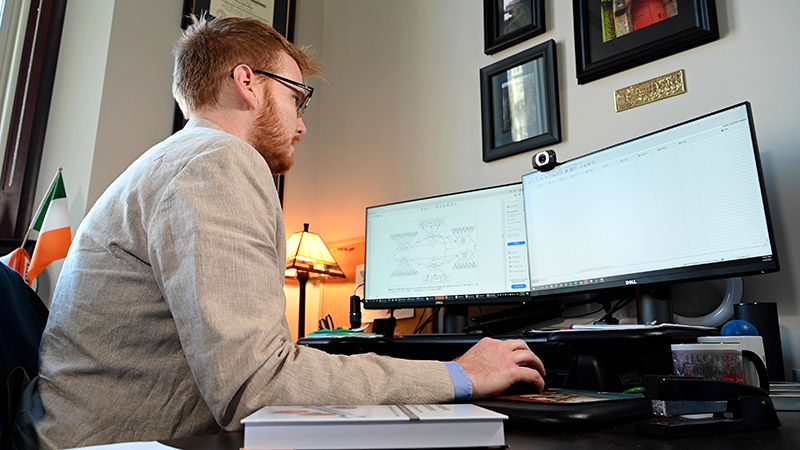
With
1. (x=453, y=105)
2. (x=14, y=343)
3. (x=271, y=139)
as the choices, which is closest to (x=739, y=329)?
(x=271, y=139)

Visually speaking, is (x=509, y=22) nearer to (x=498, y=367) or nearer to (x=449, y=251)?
(x=449, y=251)

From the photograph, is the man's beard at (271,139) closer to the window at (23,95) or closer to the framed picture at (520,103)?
the framed picture at (520,103)

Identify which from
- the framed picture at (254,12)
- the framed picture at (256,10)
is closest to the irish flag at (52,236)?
the framed picture at (254,12)

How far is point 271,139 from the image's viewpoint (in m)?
1.18

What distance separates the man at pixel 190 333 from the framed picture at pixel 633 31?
1131mm

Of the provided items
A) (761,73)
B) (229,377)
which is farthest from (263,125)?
(761,73)

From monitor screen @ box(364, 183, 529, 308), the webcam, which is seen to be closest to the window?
monitor screen @ box(364, 183, 529, 308)

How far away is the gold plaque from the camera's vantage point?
1541 mm

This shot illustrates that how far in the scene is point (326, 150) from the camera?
8.84 ft

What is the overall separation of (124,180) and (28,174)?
1.78m

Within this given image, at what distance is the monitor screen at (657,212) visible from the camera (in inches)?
44.3

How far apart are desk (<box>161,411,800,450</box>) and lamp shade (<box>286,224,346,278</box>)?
164 cm

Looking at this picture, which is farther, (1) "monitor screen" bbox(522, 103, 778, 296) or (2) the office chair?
(1) "monitor screen" bbox(522, 103, 778, 296)

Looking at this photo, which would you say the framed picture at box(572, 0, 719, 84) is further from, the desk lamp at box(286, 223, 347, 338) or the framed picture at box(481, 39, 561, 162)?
the desk lamp at box(286, 223, 347, 338)
